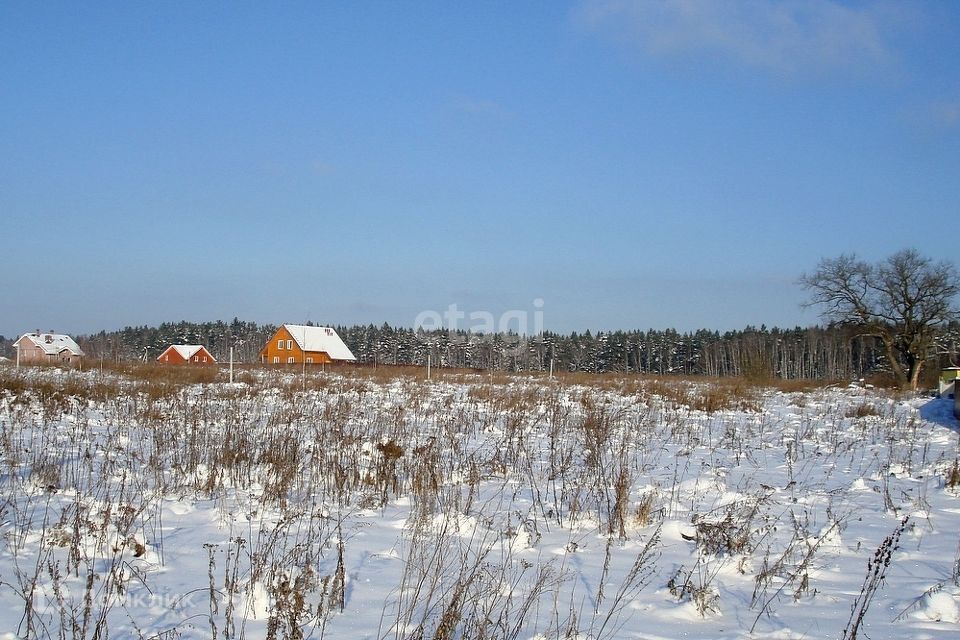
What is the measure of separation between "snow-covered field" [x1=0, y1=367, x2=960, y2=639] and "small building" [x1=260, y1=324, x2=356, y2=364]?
52.3m

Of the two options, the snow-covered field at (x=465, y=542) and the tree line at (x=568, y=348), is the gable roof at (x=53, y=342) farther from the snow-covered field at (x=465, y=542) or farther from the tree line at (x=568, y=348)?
the snow-covered field at (x=465, y=542)

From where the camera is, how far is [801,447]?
323 inches

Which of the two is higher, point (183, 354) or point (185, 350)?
point (185, 350)

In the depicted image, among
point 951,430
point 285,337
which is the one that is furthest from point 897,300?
point 285,337

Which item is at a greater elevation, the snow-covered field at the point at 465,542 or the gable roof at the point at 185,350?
the gable roof at the point at 185,350

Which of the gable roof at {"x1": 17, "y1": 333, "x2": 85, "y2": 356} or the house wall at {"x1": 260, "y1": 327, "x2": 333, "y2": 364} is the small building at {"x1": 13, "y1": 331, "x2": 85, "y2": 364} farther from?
the house wall at {"x1": 260, "y1": 327, "x2": 333, "y2": 364}

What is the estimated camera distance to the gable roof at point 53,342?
65.7m

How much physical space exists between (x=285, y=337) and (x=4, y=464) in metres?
56.1

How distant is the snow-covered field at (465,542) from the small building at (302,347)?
172 feet

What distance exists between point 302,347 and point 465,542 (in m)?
56.3

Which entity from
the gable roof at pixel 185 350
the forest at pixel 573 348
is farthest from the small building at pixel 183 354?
the forest at pixel 573 348

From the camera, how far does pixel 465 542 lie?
4086 millimetres

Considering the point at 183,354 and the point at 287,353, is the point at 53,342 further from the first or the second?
the point at 287,353

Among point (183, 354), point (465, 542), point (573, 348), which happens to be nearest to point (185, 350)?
point (183, 354)
